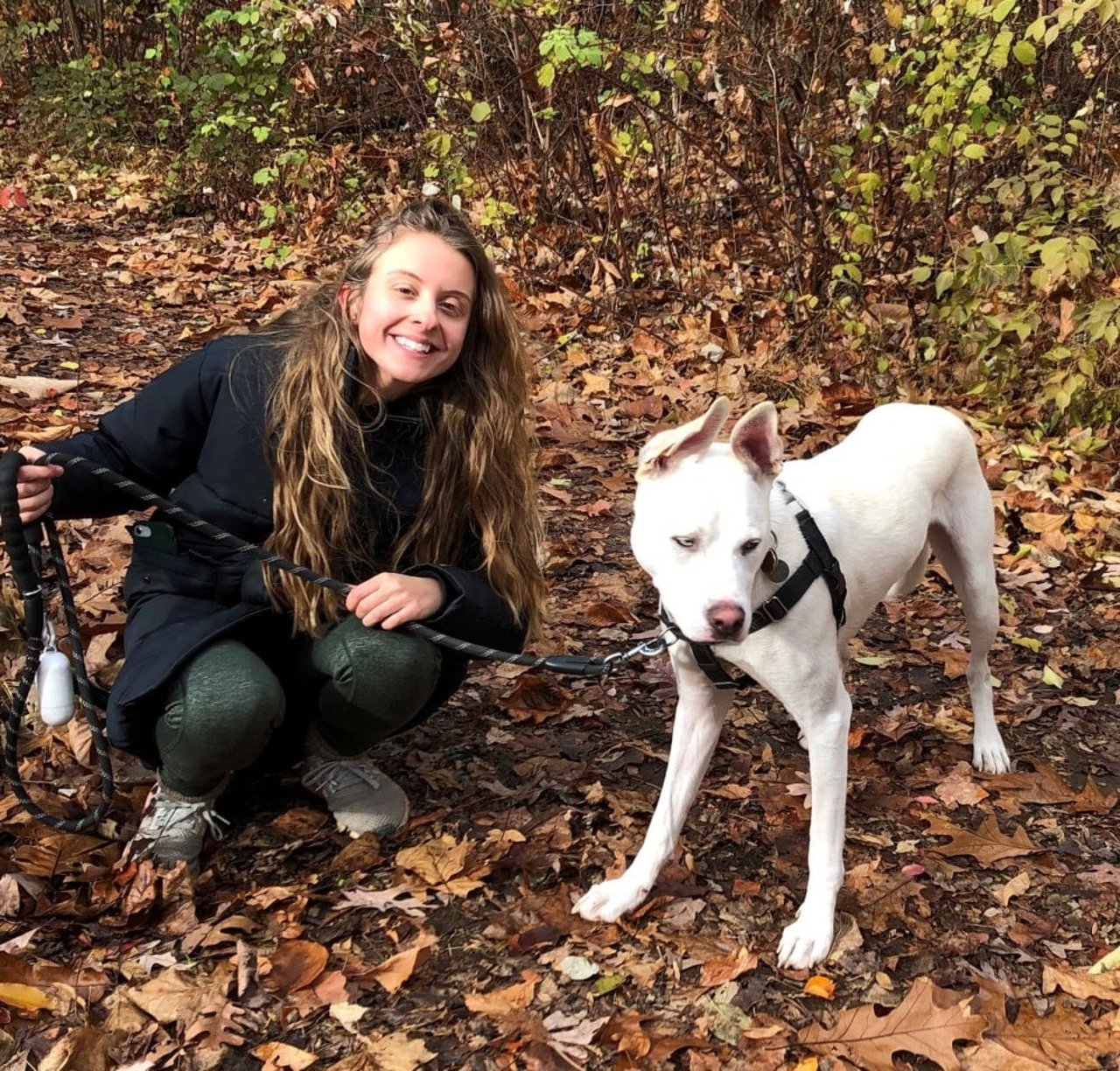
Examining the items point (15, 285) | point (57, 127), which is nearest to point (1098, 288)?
point (15, 285)

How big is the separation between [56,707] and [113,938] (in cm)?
57

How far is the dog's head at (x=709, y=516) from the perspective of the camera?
2.30 metres

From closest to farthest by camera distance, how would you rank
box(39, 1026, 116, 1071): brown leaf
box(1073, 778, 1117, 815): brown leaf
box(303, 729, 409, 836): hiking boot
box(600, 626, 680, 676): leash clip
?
box(39, 1026, 116, 1071): brown leaf, box(600, 626, 680, 676): leash clip, box(303, 729, 409, 836): hiking boot, box(1073, 778, 1117, 815): brown leaf

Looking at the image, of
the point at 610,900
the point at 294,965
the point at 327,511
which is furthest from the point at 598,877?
the point at 327,511

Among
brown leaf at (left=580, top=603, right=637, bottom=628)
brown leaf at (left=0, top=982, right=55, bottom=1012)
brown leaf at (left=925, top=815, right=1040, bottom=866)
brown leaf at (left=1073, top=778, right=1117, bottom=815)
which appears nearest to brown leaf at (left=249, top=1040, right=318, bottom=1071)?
brown leaf at (left=0, top=982, right=55, bottom=1012)

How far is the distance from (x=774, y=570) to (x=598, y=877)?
1.03m

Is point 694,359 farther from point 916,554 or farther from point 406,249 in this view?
point 406,249

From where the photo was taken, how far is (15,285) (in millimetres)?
7328

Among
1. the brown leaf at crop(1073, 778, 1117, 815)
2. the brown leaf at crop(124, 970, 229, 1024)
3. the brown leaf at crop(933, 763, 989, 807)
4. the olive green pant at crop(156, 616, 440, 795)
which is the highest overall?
the olive green pant at crop(156, 616, 440, 795)

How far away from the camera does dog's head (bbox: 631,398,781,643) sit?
90.6 inches

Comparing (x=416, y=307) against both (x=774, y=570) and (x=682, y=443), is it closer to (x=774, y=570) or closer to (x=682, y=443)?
(x=682, y=443)

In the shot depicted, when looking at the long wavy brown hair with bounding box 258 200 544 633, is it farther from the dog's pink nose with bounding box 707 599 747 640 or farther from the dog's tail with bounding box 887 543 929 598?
the dog's tail with bounding box 887 543 929 598

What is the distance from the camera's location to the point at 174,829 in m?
2.72

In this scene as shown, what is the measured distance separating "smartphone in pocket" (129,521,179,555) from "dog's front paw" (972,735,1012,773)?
2.59 metres
